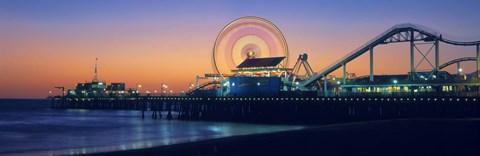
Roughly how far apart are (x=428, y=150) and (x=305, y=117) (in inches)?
1610

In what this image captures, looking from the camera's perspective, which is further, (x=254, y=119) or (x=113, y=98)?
(x=113, y=98)

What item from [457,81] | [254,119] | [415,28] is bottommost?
[254,119]

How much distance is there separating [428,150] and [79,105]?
143m

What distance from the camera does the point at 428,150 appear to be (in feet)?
86.2

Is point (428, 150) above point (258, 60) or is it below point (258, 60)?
below

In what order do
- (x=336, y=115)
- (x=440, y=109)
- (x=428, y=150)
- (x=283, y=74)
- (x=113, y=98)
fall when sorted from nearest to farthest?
(x=428, y=150) < (x=440, y=109) < (x=336, y=115) < (x=283, y=74) < (x=113, y=98)

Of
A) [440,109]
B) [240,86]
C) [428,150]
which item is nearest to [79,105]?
[240,86]

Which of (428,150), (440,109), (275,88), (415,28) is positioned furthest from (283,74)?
(428,150)

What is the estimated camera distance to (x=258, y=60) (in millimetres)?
105875

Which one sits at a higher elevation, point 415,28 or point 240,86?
point 415,28

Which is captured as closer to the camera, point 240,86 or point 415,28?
point 415,28

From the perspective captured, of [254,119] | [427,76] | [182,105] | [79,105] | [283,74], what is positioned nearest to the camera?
[254,119]

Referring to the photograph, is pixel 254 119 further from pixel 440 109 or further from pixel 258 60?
pixel 258 60

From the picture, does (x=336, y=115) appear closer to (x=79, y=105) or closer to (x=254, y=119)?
(x=254, y=119)
